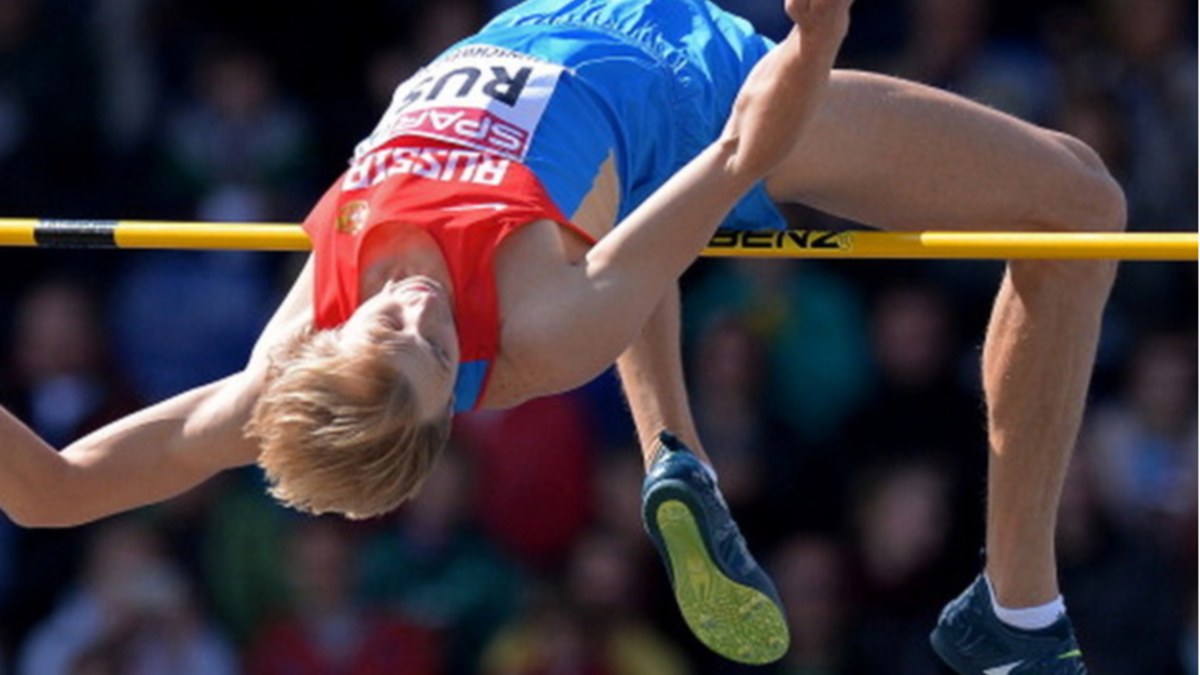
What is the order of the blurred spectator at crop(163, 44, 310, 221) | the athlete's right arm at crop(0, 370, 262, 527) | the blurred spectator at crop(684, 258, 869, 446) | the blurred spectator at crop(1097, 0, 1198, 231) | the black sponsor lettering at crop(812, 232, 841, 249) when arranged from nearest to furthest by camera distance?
1. the athlete's right arm at crop(0, 370, 262, 527)
2. the black sponsor lettering at crop(812, 232, 841, 249)
3. the blurred spectator at crop(684, 258, 869, 446)
4. the blurred spectator at crop(1097, 0, 1198, 231)
5. the blurred spectator at crop(163, 44, 310, 221)

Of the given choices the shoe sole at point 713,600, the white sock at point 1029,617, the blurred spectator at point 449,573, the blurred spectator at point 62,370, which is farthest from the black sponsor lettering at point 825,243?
the blurred spectator at point 62,370

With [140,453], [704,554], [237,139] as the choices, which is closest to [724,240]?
[704,554]

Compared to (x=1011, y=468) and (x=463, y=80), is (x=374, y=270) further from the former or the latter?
(x=1011, y=468)

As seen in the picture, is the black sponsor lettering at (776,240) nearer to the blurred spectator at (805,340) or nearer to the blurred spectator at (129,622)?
the blurred spectator at (805,340)

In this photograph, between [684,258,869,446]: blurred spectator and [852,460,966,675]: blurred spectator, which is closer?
[852,460,966,675]: blurred spectator

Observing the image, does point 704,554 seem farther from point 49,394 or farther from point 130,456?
point 49,394

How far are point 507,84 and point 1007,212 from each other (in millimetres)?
1005

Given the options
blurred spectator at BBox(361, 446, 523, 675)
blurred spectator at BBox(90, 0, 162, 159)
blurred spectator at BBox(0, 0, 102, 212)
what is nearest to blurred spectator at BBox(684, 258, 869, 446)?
blurred spectator at BBox(361, 446, 523, 675)

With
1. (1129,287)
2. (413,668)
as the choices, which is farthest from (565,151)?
(1129,287)

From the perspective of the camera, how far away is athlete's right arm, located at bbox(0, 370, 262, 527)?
16.2 ft

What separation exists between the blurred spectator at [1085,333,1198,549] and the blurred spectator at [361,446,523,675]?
172 centimetres

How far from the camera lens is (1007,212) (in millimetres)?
5352

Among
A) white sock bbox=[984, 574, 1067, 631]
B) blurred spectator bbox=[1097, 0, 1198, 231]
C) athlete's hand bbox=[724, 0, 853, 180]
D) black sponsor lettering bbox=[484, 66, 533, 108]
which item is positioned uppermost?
athlete's hand bbox=[724, 0, 853, 180]

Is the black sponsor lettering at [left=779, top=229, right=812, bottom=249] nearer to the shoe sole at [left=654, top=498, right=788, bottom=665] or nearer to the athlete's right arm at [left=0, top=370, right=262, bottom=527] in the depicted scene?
the shoe sole at [left=654, top=498, right=788, bottom=665]
